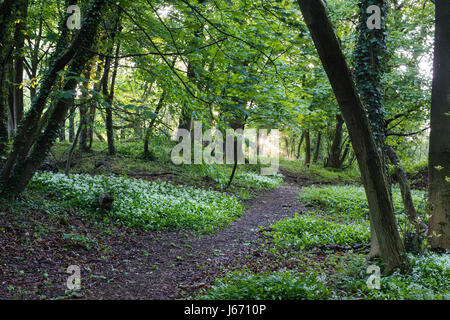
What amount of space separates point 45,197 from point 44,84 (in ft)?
10.1

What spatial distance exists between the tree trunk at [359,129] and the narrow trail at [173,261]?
2947 mm

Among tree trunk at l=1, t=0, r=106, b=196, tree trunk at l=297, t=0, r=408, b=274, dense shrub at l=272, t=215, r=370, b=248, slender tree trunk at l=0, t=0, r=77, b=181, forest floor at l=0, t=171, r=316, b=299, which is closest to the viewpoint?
tree trunk at l=297, t=0, r=408, b=274

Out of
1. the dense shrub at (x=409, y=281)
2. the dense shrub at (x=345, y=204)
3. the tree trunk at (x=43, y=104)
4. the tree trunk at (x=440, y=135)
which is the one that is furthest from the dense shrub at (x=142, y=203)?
the tree trunk at (x=440, y=135)

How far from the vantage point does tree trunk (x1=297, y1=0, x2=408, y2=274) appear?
3471 millimetres

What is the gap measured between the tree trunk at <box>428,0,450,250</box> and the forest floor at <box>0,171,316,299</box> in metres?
3.46

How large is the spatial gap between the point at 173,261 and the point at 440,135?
6.68m

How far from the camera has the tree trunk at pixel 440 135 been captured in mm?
6105

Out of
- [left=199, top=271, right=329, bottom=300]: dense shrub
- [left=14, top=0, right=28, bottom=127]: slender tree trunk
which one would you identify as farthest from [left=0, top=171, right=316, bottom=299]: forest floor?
[left=14, top=0, right=28, bottom=127]: slender tree trunk

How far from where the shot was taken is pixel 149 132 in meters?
6.86

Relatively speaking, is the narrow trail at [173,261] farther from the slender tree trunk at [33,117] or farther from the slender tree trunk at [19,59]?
the slender tree trunk at [19,59]

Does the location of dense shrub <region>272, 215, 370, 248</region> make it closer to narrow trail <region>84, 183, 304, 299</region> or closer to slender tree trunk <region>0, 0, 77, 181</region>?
narrow trail <region>84, 183, 304, 299</region>

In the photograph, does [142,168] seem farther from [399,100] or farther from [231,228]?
[399,100]

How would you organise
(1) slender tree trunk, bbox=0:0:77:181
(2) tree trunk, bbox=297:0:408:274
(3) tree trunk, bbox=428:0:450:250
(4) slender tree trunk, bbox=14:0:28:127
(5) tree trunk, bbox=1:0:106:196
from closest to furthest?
(2) tree trunk, bbox=297:0:408:274, (3) tree trunk, bbox=428:0:450:250, (5) tree trunk, bbox=1:0:106:196, (1) slender tree trunk, bbox=0:0:77:181, (4) slender tree trunk, bbox=14:0:28:127
